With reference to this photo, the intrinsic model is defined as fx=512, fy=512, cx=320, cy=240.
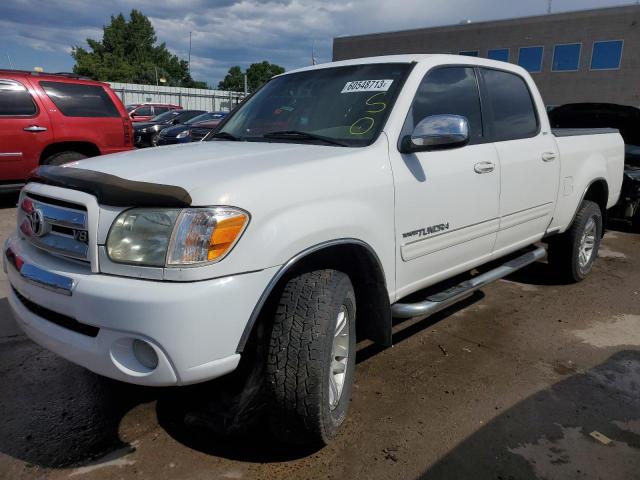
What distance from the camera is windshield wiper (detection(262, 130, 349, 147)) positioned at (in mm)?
2799

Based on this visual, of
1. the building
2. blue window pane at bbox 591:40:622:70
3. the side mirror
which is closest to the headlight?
the side mirror

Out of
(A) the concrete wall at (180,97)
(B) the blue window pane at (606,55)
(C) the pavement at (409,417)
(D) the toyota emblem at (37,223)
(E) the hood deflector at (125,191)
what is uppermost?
(B) the blue window pane at (606,55)

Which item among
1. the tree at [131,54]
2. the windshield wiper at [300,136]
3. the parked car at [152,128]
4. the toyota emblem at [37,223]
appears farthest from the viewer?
the tree at [131,54]

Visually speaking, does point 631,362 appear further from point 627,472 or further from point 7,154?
point 7,154

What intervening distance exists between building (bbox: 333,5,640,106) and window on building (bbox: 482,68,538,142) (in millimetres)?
27177

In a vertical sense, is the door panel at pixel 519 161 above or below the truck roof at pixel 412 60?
below

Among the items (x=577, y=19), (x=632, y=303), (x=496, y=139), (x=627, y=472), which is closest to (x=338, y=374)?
(x=627, y=472)

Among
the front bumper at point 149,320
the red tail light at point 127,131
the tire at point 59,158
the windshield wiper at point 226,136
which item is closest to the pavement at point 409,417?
the front bumper at point 149,320

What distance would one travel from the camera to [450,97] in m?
3.35

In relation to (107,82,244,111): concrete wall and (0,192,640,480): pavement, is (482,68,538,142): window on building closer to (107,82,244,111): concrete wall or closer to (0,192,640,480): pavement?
(0,192,640,480): pavement

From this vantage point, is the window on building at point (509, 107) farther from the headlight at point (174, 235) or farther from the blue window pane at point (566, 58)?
the blue window pane at point (566, 58)

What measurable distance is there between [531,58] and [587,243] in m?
29.3

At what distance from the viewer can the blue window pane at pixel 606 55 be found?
27.2 meters

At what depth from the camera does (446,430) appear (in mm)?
2619
